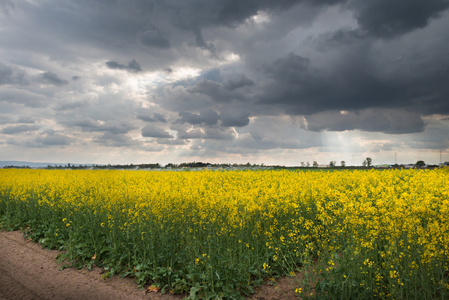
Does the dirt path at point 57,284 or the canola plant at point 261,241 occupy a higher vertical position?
the canola plant at point 261,241

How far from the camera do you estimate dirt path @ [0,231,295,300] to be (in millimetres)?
6605

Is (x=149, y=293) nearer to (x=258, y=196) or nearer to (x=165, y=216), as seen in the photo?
(x=165, y=216)

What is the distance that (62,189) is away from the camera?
49.5ft

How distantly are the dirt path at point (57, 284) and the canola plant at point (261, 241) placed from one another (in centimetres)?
31

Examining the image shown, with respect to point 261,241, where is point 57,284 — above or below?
below

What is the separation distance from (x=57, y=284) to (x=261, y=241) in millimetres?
5534

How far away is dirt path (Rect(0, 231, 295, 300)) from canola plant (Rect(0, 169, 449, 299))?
12.1 inches

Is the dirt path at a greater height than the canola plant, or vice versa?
the canola plant

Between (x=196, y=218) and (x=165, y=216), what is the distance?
1092 mm

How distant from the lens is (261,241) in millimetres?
7910

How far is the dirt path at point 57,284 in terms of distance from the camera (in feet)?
21.7

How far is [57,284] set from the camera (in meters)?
7.65

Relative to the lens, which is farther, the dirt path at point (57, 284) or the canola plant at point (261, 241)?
the dirt path at point (57, 284)

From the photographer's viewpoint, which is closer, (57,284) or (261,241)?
(57,284)
